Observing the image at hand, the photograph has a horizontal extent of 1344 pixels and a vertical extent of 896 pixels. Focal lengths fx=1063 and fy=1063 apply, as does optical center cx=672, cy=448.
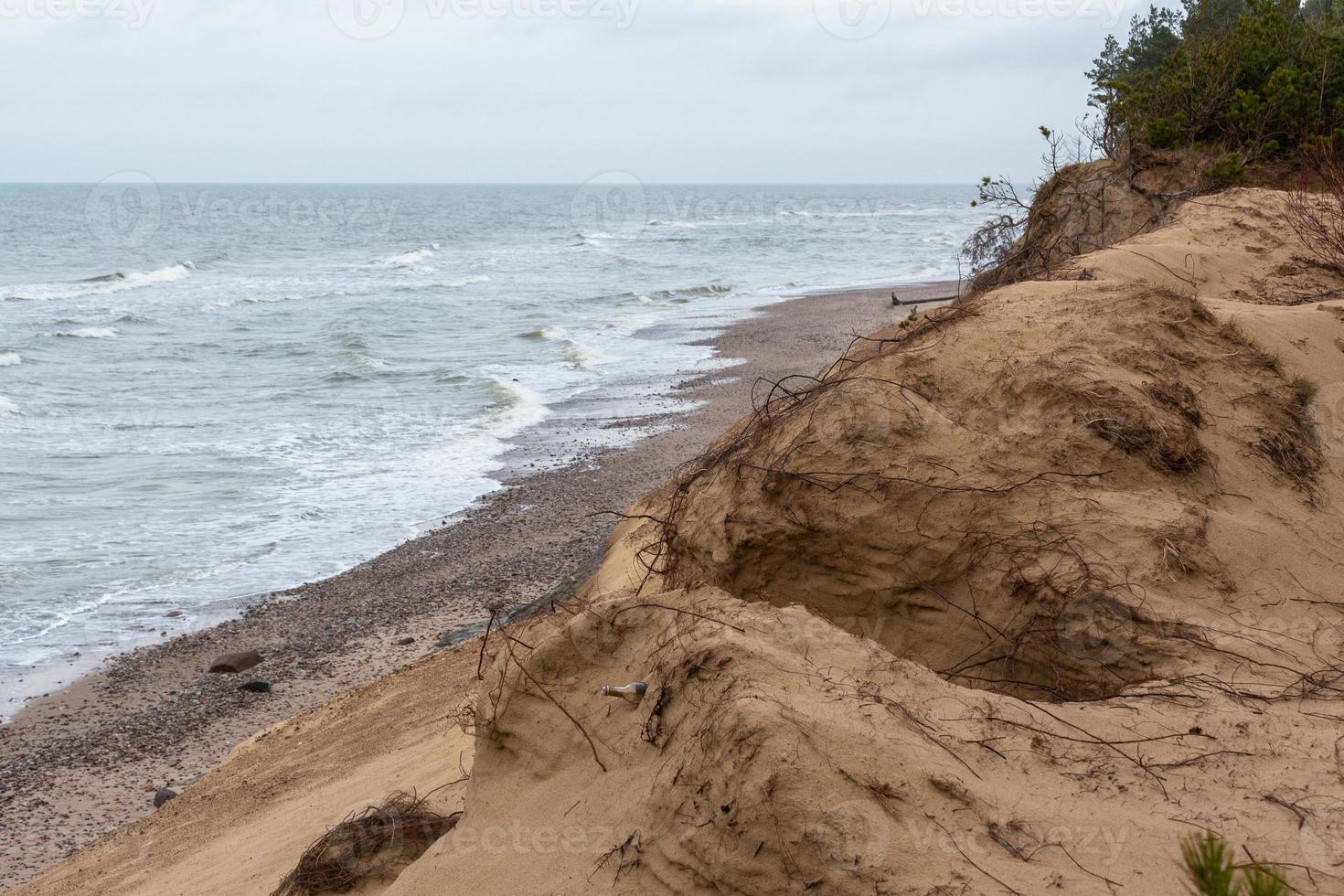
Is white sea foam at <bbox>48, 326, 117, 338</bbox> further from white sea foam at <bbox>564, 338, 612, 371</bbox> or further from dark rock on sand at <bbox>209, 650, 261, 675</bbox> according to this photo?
dark rock on sand at <bbox>209, 650, 261, 675</bbox>

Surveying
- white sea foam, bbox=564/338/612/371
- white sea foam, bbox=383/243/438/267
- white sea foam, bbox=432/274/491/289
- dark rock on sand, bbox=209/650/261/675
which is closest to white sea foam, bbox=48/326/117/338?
white sea foam, bbox=564/338/612/371

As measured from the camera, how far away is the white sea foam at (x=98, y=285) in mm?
40344

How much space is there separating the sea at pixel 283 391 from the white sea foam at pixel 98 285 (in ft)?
→ 0.79

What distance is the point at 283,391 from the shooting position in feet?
73.5

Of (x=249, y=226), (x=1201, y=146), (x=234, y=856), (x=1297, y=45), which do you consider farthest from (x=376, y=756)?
(x=249, y=226)

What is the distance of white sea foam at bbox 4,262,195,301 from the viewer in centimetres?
4034

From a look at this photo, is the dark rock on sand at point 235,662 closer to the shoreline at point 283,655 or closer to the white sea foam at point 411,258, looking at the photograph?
the shoreline at point 283,655

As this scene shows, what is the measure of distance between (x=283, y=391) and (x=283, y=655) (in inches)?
547

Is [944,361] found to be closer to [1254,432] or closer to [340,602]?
[1254,432]

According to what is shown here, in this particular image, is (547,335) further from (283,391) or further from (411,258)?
(411,258)

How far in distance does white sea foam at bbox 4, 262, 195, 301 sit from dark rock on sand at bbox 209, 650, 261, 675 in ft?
118

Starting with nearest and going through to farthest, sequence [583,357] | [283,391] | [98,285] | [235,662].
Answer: [235,662], [283,391], [583,357], [98,285]

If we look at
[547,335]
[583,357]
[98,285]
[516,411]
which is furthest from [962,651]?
[98,285]

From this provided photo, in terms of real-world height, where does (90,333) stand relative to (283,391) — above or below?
above
